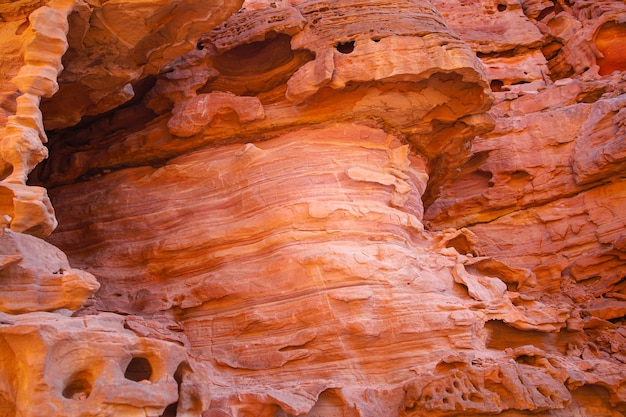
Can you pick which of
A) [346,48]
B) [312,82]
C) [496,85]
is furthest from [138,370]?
[496,85]

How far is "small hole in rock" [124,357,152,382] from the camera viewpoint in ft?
17.8

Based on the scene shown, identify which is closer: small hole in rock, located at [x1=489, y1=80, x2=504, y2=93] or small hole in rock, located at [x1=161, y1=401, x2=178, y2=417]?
small hole in rock, located at [x1=161, y1=401, x2=178, y2=417]

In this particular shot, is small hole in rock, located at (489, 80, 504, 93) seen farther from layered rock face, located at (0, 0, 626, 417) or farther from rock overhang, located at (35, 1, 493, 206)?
rock overhang, located at (35, 1, 493, 206)

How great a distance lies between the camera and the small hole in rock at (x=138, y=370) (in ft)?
17.8

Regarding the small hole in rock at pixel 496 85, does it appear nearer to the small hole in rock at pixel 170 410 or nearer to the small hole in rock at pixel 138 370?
the small hole in rock at pixel 138 370

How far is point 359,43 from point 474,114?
2131 mm

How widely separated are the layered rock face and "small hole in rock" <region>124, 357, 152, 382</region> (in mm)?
27

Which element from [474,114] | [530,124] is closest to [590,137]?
[530,124]

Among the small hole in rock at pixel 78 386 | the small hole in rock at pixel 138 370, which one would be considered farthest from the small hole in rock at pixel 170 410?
the small hole in rock at pixel 78 386

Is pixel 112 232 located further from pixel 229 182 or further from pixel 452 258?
pixel 452 258

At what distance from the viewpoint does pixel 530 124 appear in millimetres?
12109

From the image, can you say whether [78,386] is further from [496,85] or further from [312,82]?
[496,85]

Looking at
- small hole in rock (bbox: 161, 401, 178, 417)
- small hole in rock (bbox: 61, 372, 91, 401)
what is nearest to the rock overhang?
small hole in rock (bbox: 161, 401, 178, 417)

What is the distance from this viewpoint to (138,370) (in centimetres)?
548
